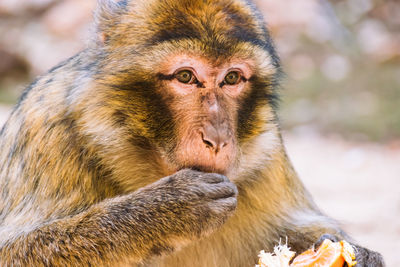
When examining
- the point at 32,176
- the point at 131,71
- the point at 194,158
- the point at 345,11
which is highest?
the point at 345,11

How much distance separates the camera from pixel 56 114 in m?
3.62

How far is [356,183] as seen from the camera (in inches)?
333

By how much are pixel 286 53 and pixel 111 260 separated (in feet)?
32.7

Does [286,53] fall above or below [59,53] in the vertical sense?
above

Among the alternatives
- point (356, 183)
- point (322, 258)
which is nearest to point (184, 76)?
point (322, 258)

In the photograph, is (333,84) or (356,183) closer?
(356,183)

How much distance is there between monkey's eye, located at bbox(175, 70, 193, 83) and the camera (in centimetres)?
335

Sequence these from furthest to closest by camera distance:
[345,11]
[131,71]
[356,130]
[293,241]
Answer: [345,11]
[356,130]
[293,241]
[131,71]

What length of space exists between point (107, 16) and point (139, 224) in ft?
3.75

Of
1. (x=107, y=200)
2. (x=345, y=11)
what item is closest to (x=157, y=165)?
(x=107, y=200)

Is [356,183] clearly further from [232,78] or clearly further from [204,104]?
[204,104]

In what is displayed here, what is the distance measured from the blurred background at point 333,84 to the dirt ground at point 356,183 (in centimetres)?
1

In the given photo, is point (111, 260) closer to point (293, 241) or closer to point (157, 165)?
point (157, 165)

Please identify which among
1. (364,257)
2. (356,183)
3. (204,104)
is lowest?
(356,183)
